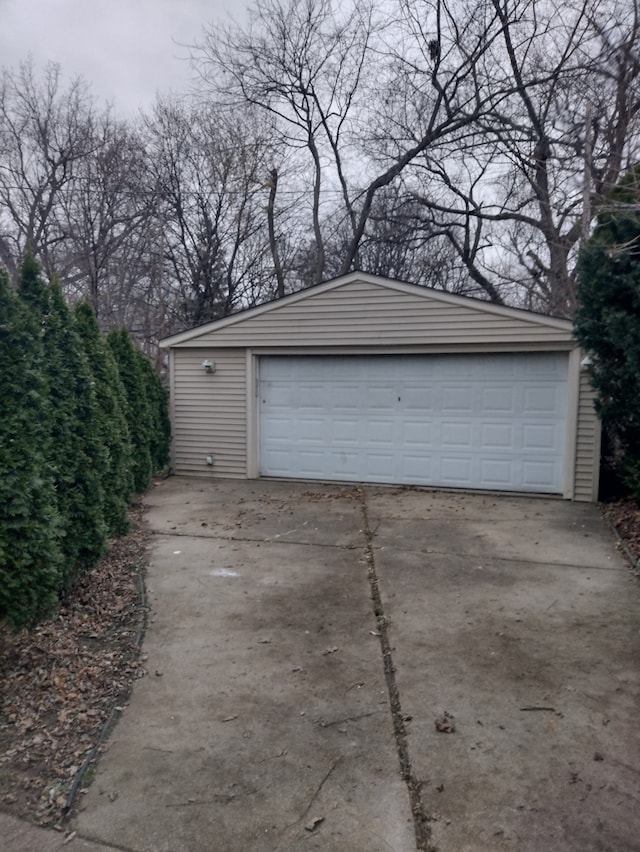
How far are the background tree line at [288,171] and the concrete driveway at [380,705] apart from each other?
30.8 ft

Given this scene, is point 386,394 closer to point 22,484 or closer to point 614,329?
point 614,329

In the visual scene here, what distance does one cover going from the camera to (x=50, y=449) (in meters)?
4.02

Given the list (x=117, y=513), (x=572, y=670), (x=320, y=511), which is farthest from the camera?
(x=320, y=511)

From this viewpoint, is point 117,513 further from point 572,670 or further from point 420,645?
point 572,670

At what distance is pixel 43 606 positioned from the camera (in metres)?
3.50

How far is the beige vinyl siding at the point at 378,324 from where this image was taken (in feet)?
25.9

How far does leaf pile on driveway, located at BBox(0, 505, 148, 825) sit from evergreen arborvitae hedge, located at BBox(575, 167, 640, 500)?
5286 millimetres

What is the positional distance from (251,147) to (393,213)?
4.01m

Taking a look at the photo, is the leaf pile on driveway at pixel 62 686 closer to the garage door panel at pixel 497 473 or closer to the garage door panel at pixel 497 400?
the garage door panel at pixel 497 473

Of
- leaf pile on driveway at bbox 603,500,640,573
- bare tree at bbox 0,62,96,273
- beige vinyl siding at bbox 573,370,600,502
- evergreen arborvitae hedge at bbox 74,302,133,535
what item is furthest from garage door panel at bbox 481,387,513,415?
Answer: bare tree at bbox 0,62,96,273

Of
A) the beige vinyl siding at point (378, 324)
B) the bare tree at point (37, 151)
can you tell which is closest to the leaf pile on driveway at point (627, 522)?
the beige vinyl siding at point (378, 324)

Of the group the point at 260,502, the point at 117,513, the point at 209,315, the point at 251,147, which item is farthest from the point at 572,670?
the point at 251,147

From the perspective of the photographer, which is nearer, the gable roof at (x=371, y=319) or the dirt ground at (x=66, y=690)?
the dirt ground at (x=66, y=690)

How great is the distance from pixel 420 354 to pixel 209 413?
349 centimetres
